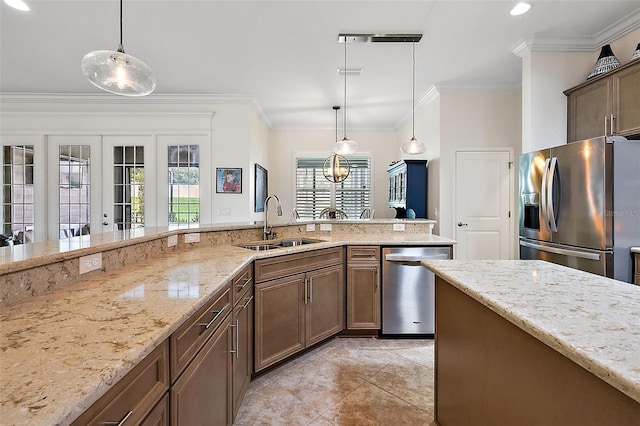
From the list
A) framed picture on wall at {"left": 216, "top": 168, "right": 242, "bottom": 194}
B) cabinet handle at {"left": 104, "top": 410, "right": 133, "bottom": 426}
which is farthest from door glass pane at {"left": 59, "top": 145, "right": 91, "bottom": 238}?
cabinet handle at {"left": 104, "top": 410, "right": 133, "bottom": 426}

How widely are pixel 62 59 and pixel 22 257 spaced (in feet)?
12.0

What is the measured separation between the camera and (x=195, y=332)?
1.13m

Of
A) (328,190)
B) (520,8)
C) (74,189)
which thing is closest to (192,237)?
(520,8)

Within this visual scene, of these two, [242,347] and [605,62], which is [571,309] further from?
[605,62]

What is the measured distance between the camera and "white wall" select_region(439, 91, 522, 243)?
426 cm

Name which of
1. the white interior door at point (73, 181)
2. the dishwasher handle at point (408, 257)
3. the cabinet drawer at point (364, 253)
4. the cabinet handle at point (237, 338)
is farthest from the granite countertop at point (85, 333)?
the white interior door at point (73, 181)

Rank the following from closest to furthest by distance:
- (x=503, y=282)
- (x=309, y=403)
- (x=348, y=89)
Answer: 1. (x=503, y=282)
2. (x=309, y=403)
3. (x=348, y=89)

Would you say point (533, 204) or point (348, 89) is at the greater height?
point (348, 89)

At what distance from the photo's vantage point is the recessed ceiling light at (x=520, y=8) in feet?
8.47

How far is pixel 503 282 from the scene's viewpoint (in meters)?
1.24

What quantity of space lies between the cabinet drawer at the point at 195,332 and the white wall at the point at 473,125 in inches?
142

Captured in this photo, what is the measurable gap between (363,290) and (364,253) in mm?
341

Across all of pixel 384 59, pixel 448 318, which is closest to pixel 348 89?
pixel 384 59

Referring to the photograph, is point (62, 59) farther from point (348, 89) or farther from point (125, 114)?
point (348, 89)
